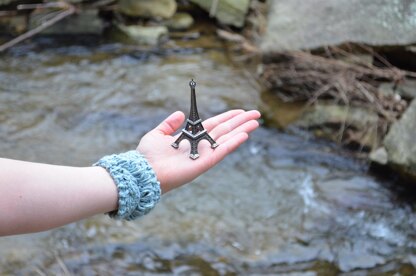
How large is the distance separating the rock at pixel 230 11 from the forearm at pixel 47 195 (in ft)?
14.6

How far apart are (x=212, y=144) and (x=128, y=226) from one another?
147 cm

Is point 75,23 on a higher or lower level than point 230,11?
lower

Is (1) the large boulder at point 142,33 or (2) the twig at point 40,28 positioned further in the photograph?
(1) the large boulder at point 142,33

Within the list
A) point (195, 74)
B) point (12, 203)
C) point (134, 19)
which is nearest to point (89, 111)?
point (195, 74)

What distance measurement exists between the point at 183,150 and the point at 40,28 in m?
4.15

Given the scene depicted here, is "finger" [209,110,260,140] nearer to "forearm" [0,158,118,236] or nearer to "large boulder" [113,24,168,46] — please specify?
"forearm" [0,158,118,236]

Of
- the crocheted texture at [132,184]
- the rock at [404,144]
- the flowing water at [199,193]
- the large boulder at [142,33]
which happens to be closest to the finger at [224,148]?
the crocheted texture at [132,184]

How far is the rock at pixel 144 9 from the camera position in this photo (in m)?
5.88

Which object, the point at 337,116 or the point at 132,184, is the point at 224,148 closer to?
the point at 132,184

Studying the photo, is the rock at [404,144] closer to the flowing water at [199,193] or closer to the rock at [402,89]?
the flowing water at [199,193]

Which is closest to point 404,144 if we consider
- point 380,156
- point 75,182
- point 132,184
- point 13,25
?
point 380,156

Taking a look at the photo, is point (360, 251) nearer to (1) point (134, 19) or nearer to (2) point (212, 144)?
(2) point (212, 144)

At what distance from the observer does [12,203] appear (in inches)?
54.7

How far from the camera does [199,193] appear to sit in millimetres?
3598
